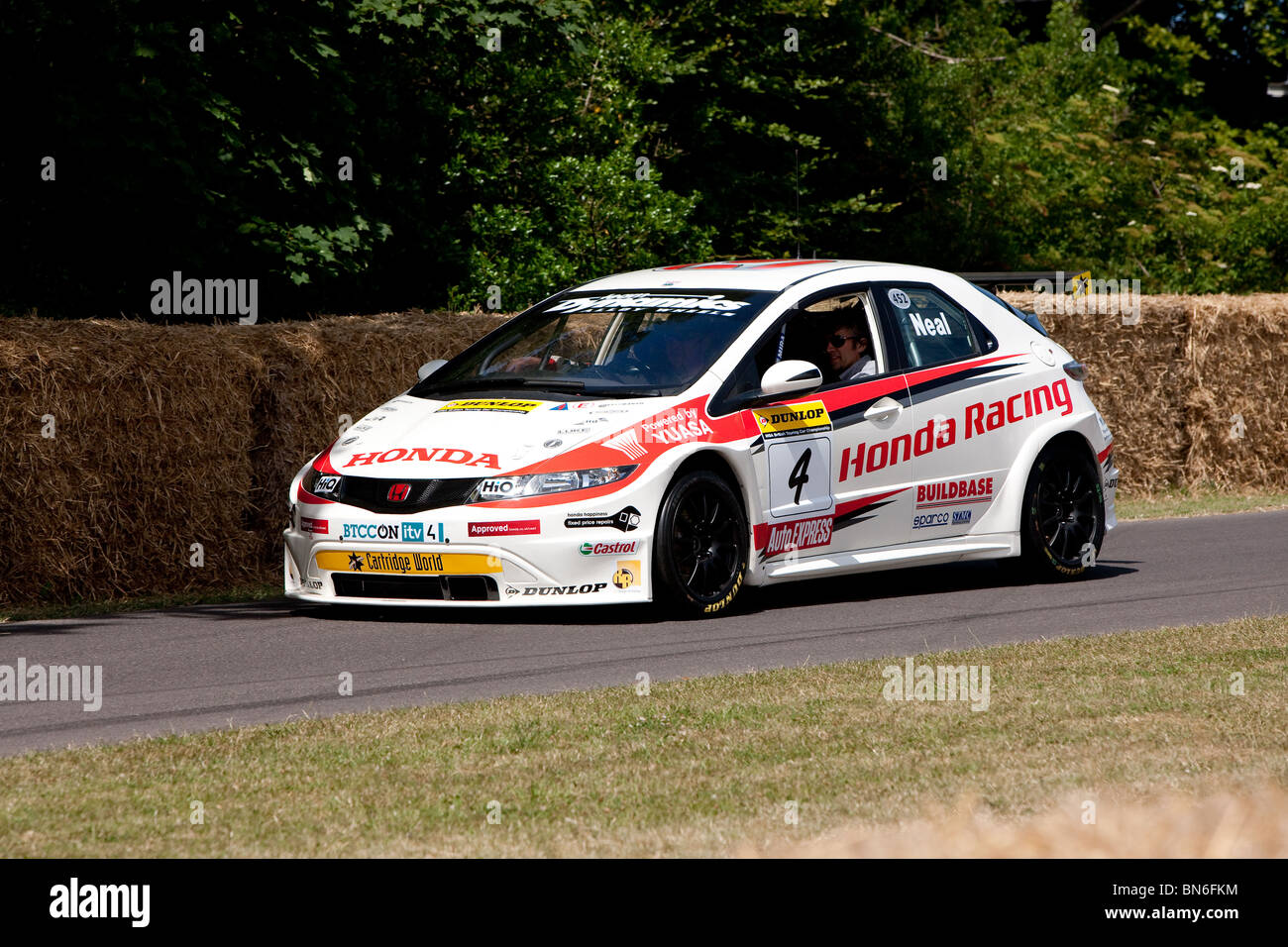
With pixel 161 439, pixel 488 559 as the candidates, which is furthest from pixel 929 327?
pixel 161 439

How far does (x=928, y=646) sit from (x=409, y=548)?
2.59 m

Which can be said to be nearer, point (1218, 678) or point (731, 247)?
point (1218, 678)

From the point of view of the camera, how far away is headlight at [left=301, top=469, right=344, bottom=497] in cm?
941

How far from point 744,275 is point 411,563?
2933 millimetres

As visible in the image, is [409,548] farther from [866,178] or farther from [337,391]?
[866,178]

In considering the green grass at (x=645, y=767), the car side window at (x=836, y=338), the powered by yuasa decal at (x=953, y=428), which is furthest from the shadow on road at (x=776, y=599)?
the green grass at (x=645, y=767)

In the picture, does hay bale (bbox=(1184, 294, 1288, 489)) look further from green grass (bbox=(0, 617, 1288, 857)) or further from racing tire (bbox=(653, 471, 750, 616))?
green grass (bbox=(0, 617, 1288, 857))

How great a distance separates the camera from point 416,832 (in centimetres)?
494

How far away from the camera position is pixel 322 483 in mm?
9508

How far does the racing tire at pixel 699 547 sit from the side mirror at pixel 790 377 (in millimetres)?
569

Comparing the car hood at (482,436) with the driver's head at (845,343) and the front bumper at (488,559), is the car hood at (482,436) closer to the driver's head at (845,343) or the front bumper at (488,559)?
the front bumper at (488,559)

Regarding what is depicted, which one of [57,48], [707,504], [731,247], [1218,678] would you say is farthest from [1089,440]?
[731,247]

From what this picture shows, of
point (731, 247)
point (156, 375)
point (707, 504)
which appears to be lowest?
point (707, 504)

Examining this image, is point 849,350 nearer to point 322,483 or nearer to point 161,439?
point 322,483
